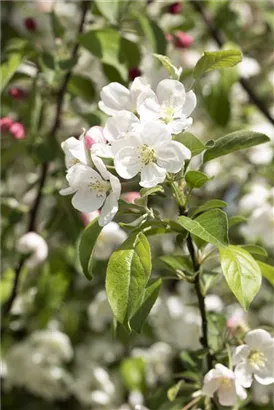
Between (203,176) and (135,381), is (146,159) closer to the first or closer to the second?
(203,176)

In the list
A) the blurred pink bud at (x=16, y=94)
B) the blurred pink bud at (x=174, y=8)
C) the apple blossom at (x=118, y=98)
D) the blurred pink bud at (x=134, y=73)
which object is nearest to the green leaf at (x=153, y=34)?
the blurred pink bud at (x=134, y=73)

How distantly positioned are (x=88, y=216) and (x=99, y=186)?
69 cm

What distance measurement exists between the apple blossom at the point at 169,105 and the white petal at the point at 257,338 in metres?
0.39

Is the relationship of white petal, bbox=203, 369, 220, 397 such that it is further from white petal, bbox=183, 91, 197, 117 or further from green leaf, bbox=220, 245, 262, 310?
white petal, bbox=183, 91, 197, 117

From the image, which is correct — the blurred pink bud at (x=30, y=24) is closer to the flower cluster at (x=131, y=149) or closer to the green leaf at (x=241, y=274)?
the flower cluster at (x=131, y=149)

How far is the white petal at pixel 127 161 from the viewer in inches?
48.5

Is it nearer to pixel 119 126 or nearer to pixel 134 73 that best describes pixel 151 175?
pixel 119 126

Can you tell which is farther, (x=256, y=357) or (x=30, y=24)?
(x=30, y=24)

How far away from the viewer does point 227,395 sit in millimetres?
1370

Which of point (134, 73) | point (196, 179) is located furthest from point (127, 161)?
point (134, 73)

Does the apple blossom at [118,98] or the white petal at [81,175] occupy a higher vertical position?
the apple blossom at [118,98]

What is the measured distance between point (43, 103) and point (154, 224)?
891mm

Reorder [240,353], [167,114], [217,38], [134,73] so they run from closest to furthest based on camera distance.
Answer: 1. [167,114]
2. [240,353]
3. [134,73]
4. [217,38]

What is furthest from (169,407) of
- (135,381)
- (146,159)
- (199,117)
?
(199,117)
